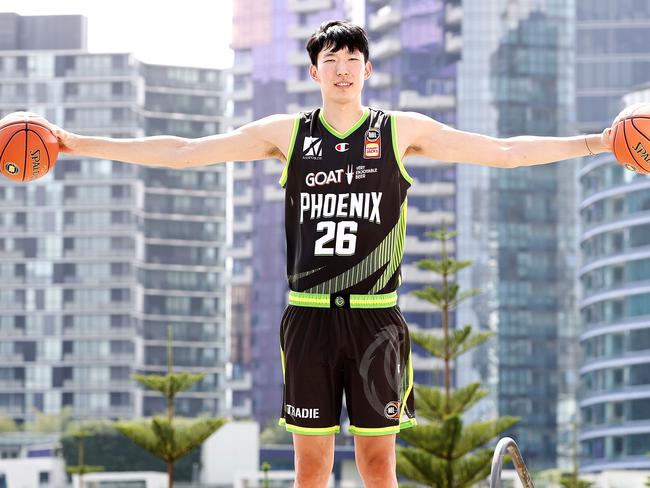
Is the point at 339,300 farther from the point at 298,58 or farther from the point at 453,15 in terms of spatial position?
the point at 298,58

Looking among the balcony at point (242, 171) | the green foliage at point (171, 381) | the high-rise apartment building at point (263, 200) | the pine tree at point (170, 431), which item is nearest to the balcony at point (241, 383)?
the high-rise apartment building at point (263, 200)

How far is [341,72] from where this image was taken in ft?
16.3

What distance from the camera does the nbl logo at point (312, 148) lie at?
4.98 metres

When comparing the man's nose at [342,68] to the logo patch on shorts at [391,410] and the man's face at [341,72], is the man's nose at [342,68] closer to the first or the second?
the man's face at [341,72]

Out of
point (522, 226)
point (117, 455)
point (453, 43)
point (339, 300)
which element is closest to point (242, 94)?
point (453, 43)

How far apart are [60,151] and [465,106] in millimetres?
96400

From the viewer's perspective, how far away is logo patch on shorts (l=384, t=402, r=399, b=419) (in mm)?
4953

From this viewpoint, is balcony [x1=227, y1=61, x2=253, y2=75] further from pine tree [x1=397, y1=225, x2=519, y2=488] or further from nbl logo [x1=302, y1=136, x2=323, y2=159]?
nbl logo [x1=302, y1=136, x2=323, y2=159]

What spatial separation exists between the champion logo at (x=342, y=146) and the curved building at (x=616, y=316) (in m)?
77.0

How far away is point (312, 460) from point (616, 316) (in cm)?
8089

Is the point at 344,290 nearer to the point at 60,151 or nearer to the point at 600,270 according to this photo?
the point at 60,151

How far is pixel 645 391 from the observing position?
268 ft

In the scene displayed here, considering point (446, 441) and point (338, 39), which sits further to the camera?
point (446, 441)

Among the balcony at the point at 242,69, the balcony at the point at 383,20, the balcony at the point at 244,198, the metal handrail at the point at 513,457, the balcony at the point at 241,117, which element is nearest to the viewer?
the metal handrail at the point at 513,457
